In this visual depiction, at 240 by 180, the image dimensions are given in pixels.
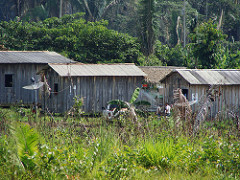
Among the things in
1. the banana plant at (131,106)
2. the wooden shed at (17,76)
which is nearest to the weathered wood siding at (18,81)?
the wooden shed at (17,76)

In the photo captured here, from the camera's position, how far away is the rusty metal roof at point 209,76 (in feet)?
66.3

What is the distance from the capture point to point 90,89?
23.2 meters

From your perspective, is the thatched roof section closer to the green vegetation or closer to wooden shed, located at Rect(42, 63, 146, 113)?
wooden shed, located at Rect(42, 63, 146, 113)

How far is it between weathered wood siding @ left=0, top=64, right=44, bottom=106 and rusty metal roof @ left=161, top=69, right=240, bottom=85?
938 centimetres

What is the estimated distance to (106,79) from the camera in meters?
23.6

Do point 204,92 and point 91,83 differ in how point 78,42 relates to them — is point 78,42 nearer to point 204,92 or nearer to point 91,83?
point 91,83

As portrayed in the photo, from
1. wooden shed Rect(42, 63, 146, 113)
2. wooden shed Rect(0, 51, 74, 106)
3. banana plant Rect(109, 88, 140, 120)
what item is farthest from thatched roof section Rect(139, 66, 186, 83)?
banana plant Rect(109, 88, 140, 120)

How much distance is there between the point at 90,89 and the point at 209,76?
658 centimetres

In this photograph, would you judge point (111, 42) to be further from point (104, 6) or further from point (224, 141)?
point (224, 141)

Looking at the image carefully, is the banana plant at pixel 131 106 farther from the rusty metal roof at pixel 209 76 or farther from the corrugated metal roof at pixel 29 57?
the corrugated metal roof at pixel 29 57

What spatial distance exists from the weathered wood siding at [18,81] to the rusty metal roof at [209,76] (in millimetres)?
9377

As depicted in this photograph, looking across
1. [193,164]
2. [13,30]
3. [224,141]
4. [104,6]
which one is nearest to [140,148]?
[193,164]

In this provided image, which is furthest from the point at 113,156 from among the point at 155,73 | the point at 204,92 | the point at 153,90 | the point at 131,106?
the point at 155,73

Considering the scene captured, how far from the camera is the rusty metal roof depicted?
66.3 feet
